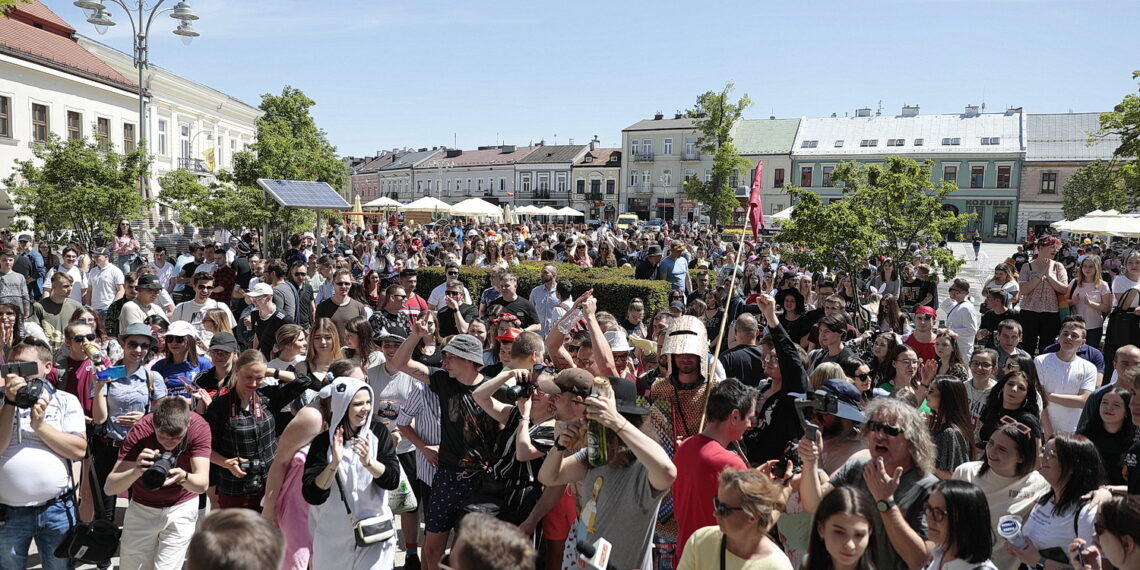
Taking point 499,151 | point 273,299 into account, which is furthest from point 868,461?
point 499,151

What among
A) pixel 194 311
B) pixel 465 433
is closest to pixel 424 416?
pixel 465 433

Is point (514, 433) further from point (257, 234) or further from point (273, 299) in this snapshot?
point (257, 234)

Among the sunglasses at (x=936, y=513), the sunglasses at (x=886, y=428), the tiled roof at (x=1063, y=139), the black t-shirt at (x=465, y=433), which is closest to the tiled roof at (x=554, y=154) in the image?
the tiled roof at (x=1063, y=139)

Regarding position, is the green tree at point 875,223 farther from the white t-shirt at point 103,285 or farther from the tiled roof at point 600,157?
the tiled roof at point 600,157

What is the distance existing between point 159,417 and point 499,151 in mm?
84919

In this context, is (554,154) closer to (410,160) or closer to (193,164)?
(410,160)

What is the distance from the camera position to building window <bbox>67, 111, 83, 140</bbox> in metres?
31.5

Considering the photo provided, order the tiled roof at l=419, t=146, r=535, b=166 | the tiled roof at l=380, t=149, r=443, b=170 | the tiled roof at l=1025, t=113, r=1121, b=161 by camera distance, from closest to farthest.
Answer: the tiled roof at l=1025, t=113, r=1121, b=161 < the tiled roof at l=419, t=146, r=535, b=166 < the tiled roof at l=380, t=149, r=443, b=170

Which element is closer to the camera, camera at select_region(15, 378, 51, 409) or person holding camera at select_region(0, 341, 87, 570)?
camera at select_region(15, 378, 51, 409)

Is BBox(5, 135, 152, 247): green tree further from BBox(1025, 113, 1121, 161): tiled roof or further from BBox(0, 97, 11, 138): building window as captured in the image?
BBox(1025, 113, 1121, 161): tiled roof

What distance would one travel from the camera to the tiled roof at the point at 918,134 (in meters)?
61.1

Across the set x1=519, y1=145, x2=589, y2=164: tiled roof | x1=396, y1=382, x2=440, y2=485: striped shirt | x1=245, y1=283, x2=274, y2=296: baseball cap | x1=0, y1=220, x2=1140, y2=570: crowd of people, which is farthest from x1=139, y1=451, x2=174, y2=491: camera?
x1=519, y1=145, x2=589, y2=164: tiled roof

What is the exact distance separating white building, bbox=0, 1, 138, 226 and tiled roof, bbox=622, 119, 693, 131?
153 ft

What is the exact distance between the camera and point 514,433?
14.5ft
